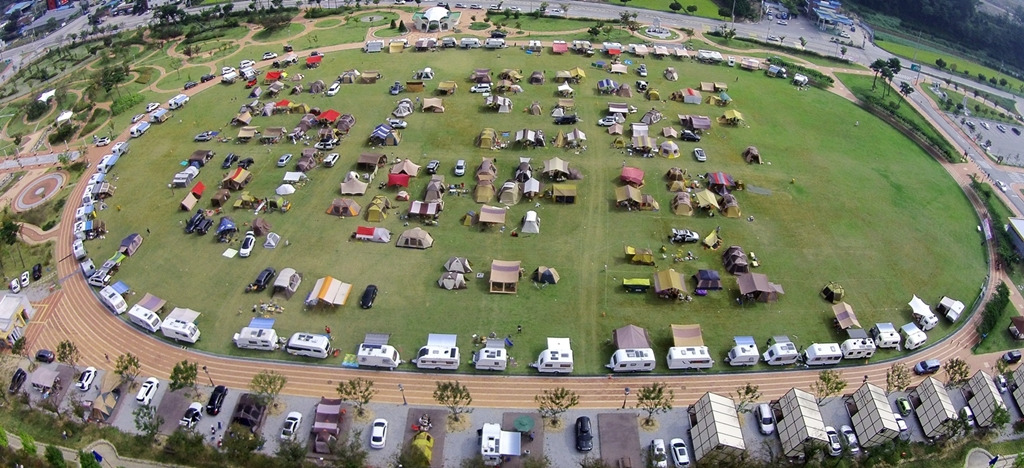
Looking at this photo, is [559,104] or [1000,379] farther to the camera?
[559,104]

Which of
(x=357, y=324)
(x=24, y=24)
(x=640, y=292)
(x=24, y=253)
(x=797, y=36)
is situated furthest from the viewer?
(x=24, y=24)

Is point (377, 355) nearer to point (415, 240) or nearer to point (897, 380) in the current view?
point (415, 240)

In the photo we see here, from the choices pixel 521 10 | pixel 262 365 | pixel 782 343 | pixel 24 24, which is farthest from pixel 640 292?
pixel 24 24

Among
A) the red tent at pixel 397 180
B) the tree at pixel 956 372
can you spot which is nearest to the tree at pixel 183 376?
the red tent at pixel 397 180

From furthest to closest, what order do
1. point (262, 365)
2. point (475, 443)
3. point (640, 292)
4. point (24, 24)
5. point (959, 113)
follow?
1. point (24, 24)
2. point (959, 113)
3. point (640, 292)
4. point (262, 365)
5. point (475, 443)

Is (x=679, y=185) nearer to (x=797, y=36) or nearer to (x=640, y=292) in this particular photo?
(x=640, y=292)

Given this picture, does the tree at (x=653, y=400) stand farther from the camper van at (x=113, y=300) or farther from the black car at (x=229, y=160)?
the black car at (x=229, y=160)

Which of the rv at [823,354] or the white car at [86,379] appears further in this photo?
the rv at [823,354]
